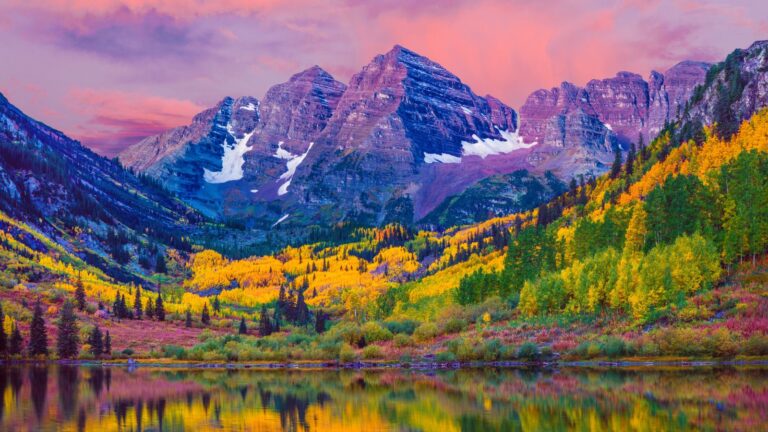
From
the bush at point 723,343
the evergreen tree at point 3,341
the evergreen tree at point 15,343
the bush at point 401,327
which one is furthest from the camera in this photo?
the bush at point 401,327

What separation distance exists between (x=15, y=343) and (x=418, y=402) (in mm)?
107930

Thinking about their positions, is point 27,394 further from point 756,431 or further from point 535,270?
point 535,270

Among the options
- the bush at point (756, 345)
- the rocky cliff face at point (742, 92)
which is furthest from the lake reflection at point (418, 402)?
the rocky cliff face at point (742, 92)

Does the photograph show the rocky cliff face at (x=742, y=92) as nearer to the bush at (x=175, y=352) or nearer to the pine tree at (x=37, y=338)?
the bush at (x=175, y=352)

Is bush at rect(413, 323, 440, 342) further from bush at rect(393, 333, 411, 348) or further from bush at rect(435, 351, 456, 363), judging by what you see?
bush at rect(435, 351, 456, 363)

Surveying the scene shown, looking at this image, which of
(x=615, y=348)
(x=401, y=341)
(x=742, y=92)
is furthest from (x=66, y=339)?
(x=742, y=92)

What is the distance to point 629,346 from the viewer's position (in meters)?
108

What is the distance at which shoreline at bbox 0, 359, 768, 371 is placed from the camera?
98.0 meters

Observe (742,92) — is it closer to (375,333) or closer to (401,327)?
(401,327)

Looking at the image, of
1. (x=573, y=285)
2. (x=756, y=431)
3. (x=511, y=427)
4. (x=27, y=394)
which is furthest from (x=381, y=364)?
(x=756, y=431)

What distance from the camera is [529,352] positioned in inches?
4636

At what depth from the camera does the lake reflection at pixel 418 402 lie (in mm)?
→ 64125

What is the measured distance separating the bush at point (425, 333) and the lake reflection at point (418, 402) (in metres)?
38.3

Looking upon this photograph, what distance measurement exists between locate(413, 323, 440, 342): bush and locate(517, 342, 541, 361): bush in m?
34.2
